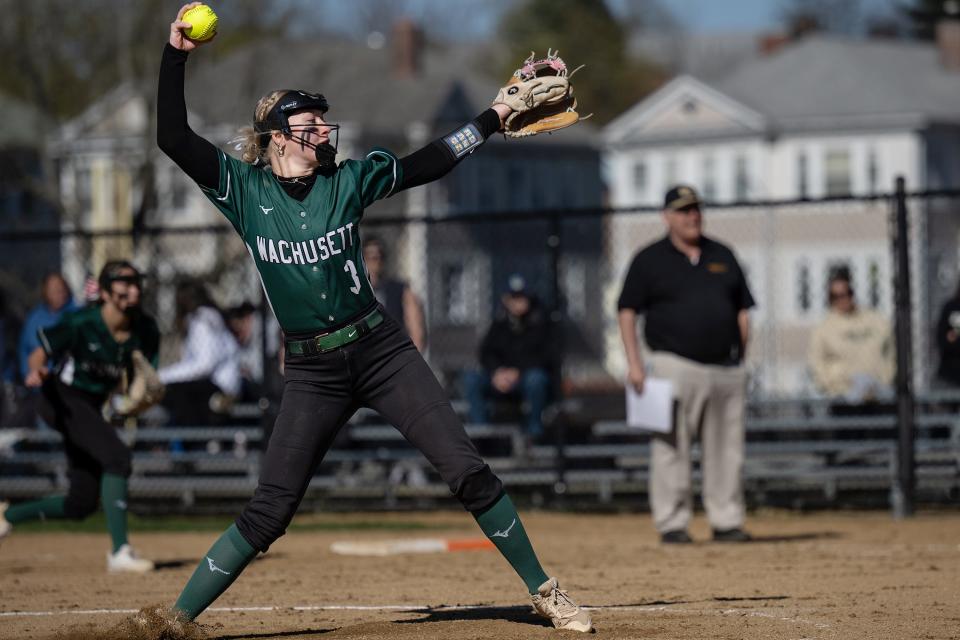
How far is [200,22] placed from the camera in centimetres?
634

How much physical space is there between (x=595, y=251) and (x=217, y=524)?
33.4 metres

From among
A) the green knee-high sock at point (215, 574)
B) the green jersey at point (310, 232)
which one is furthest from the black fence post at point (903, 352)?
the green knee-high sock at point (215, 574)

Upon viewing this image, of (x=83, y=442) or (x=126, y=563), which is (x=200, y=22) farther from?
(x=126, y=563)

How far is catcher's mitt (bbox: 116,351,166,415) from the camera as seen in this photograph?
9.77m

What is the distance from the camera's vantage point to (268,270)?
21.4ft

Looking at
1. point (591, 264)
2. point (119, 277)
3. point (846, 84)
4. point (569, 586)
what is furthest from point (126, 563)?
point (846, 84)

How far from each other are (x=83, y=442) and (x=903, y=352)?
637cm

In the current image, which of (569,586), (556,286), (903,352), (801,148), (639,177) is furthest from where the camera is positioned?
(639,177)

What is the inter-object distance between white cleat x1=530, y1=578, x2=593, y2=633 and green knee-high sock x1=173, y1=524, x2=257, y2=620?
1.20 metres

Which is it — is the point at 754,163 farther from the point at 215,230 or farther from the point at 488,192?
the point at 215,230

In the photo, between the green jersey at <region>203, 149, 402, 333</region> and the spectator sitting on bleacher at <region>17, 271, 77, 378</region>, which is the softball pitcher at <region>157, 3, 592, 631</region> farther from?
the spectator sitting on bleacher at <region>17, 271, 77, 378</region>

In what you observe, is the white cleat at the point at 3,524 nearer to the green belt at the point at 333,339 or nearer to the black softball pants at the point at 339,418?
the black softball pants at the point at 339,418

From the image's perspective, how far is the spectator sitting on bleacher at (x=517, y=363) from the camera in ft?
47.4

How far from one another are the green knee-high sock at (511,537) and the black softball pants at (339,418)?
6 cm
